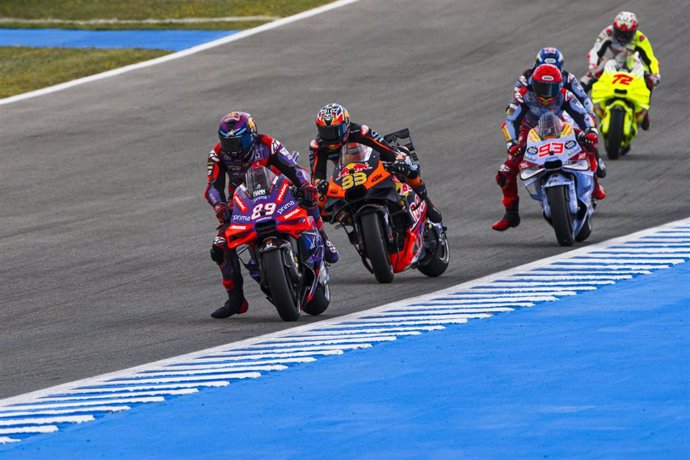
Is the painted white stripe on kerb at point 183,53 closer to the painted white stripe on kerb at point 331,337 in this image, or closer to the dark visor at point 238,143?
the painted white stripe on kerb at point 331,337

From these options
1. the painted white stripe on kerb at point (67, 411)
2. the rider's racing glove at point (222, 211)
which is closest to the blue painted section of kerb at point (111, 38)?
the rider's racing glove at point (222, 211)

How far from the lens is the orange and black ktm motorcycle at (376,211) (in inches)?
600

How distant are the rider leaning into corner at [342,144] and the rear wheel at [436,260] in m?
0.48

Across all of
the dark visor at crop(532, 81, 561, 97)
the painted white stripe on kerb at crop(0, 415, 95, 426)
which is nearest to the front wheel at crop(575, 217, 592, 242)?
the dark visor at crop(532, 81, 561, 97)

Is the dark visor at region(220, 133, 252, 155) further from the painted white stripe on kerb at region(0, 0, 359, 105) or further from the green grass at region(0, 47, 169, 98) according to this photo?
the green grass at region(0, 47, 169, 98)

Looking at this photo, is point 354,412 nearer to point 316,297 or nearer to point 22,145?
point 316,297

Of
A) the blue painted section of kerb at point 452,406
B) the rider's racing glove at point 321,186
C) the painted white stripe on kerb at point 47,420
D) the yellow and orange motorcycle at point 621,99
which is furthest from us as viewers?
the yellow and orange motorcycle at point 621,99

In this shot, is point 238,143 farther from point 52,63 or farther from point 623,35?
point 52,63

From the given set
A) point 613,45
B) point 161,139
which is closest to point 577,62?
point 613,45

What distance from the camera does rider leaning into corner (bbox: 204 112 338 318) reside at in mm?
13688

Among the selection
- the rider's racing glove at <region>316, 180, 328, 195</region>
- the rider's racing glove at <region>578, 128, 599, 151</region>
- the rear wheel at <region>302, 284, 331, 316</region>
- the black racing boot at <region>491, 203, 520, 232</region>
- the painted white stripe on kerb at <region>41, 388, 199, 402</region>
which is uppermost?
the rider's racing glove at <region>316, 180, 328, 195</region>

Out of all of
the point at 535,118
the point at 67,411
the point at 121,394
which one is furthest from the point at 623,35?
the point at 67,411

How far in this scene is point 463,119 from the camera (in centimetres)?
2723

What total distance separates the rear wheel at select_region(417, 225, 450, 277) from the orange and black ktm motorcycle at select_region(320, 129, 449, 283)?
91 millimetres
